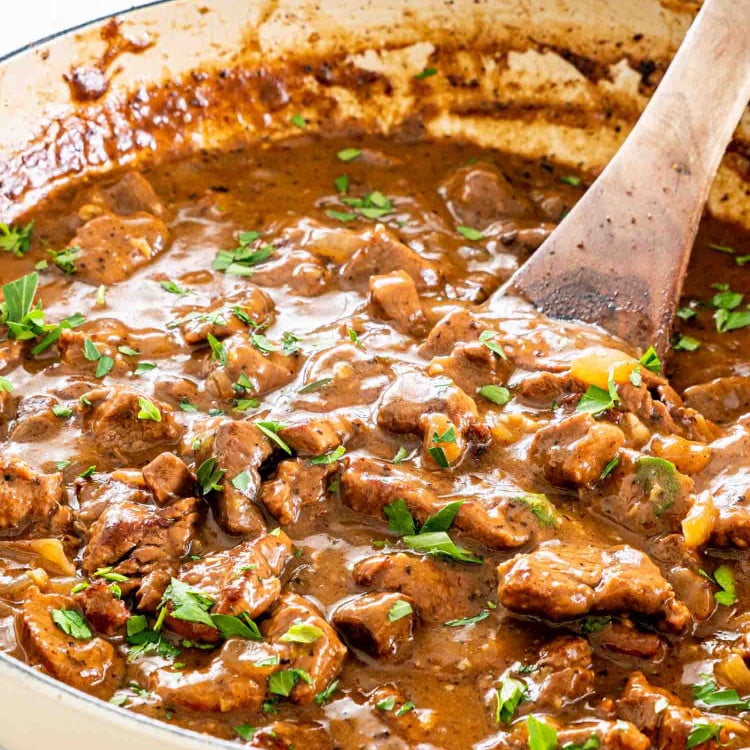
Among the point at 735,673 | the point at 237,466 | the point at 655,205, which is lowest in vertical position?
the point at 735,673

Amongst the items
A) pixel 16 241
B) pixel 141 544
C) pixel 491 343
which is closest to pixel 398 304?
pixel 491 343

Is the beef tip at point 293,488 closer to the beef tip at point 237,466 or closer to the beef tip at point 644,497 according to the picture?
the beef tip at point 237,466

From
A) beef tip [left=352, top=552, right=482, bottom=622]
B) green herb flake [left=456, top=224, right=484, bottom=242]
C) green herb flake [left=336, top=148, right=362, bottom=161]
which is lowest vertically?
beef tip [left=352, top=552, right=482, bottom=622]

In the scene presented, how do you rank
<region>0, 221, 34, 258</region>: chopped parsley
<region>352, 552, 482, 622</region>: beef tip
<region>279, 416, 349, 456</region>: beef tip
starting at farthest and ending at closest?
1. <region>0, 221, 34, 258</region>: chopped parsley
2. <region>279, 416, 349, 456</region>: beef tip
3. <region>352, 552, 482, 622</region>: beef tip

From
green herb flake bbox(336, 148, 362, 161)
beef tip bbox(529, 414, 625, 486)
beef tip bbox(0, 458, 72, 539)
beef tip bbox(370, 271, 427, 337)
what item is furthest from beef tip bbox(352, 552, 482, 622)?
green herb flake bbox(336, 148, 362, 161)

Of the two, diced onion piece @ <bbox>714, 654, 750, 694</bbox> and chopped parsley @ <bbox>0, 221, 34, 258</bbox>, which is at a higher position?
chopped parsley @ <bbox>0, 221, 34, 258</bbox>

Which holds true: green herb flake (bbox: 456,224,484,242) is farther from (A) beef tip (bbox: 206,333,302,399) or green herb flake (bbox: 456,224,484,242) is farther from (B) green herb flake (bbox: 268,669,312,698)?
(B) green herb flake (bbox: 268,669,312,698)

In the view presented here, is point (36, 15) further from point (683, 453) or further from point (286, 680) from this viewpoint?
point (286, 680)
